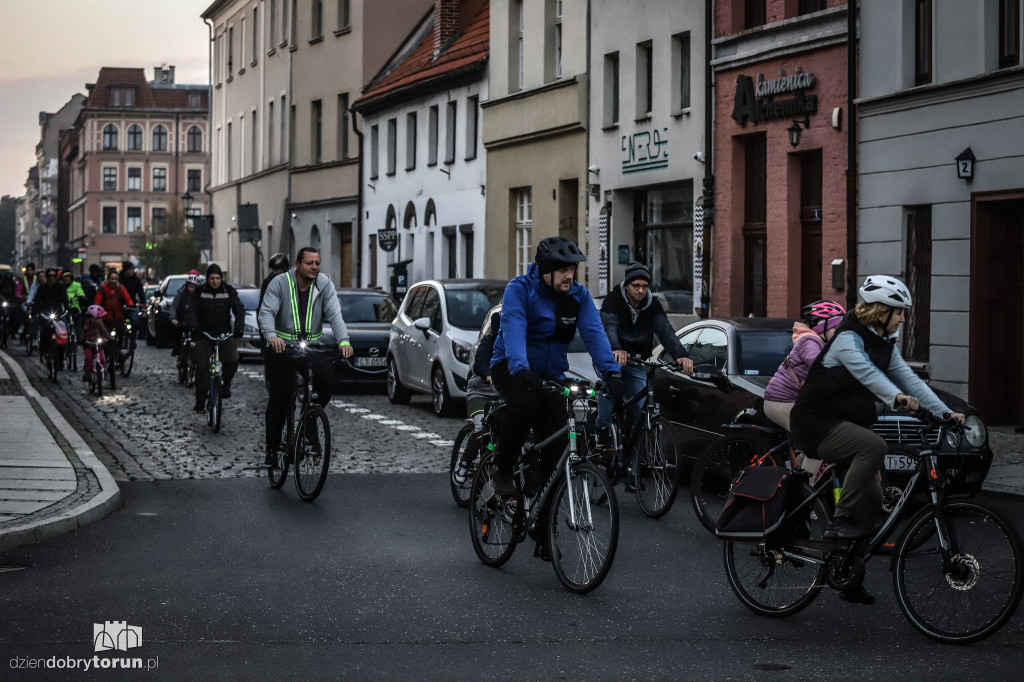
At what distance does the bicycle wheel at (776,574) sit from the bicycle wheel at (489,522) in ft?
4.92

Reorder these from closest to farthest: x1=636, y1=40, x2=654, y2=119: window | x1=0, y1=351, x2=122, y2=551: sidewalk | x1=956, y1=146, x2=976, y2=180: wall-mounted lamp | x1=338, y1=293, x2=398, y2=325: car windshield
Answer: x1=0, y1=351, x2=122, y2=551: sidewalk < x1=956, y1=146, x2=976, y2=180: wall-mounted lamp < x1=338, y1=293, x2=398, y2=325: car windshield < x1=636, y1=40, x2=654, y2=119: window

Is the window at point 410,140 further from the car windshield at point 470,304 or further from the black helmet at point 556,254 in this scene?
the black helmet at point 556,254

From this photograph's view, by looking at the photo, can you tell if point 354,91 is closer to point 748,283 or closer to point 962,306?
point 748,283

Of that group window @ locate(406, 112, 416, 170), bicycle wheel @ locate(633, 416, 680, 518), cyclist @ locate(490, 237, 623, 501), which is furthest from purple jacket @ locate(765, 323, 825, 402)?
window @ locate(406, 112, 416, 170)

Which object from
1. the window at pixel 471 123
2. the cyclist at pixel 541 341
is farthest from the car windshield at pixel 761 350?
the window at pixel 471 123

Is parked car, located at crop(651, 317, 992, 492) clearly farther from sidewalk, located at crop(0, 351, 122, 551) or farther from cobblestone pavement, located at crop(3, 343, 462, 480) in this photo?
sidewalk, located at crop(0, 351, 122, 551)

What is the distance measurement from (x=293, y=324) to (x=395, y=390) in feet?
A: 31.1

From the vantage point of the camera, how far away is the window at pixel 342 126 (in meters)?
50.2

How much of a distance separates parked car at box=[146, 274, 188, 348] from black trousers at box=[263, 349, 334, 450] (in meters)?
24.0

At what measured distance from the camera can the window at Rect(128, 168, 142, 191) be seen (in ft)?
436

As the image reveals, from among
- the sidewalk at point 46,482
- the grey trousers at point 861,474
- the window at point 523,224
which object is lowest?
the sidewalk at point 46,482

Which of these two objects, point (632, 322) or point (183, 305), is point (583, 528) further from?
point (183, 305)

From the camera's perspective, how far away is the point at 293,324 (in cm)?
1295

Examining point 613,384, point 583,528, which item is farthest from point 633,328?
point 583,528
